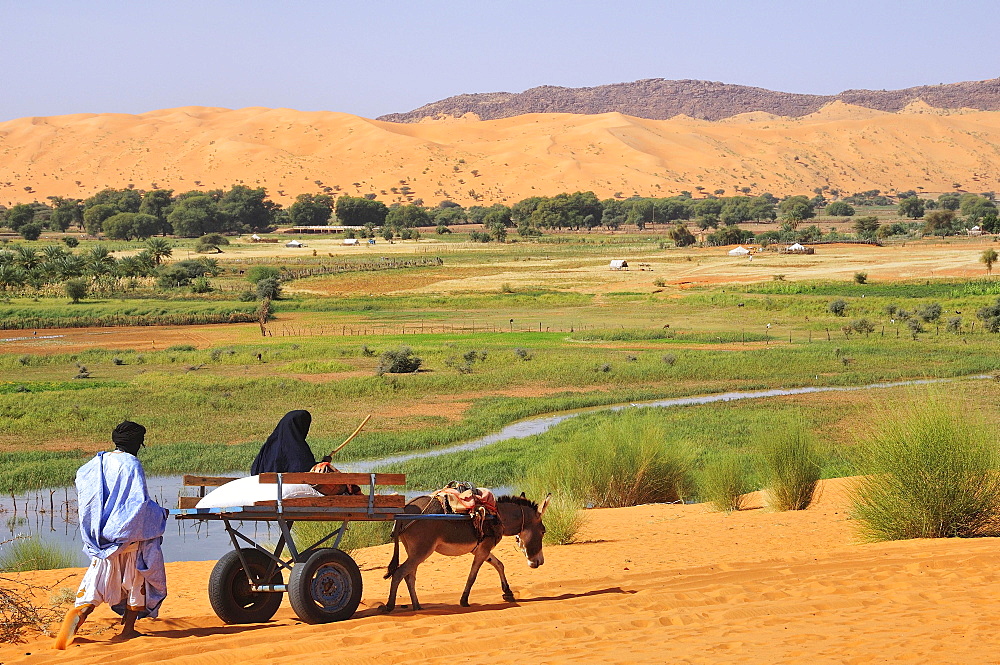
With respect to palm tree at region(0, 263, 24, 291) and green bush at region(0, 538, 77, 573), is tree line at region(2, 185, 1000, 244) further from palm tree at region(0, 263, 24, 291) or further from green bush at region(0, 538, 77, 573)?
green bush at region(0, 538, 77, 573)

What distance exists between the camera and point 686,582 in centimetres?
1038

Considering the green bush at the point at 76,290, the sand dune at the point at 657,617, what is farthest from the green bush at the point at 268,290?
the sand dune at the point at 657,617

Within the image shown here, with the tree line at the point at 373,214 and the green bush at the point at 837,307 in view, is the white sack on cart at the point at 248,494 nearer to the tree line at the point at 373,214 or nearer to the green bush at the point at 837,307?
the green bush at the point at 837,307

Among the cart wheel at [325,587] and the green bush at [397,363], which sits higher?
the cart wheel at [325,587]

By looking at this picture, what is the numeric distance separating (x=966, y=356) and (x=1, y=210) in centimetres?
14993

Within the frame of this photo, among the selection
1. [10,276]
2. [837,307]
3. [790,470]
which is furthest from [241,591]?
[10,276]

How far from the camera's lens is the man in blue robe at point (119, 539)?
806 centimetres

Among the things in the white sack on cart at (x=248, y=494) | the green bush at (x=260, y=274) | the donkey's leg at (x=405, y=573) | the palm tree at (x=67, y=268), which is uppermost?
the palm tree at (x=67, y=268)

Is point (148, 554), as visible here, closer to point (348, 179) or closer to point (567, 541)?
point (567, 541)

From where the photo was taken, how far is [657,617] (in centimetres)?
889

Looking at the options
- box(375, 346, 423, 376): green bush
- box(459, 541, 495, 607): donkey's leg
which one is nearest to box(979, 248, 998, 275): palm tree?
box(375, 346, 423, 376): green bush

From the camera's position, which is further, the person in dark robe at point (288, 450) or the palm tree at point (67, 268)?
the palm tree at point (67, 268)

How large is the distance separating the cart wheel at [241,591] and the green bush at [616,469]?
8864 mm

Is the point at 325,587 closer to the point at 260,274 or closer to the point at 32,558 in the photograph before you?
the point at 32,558
